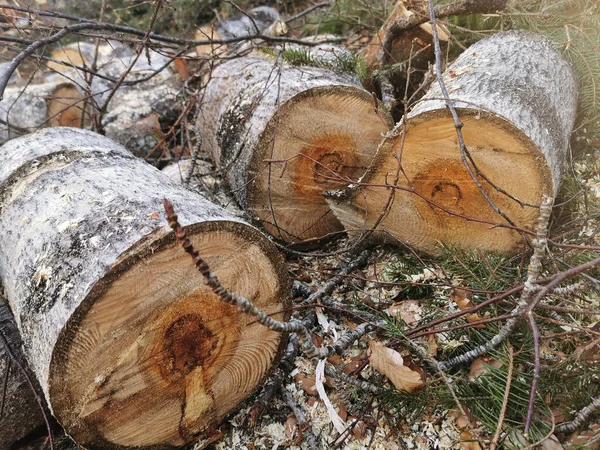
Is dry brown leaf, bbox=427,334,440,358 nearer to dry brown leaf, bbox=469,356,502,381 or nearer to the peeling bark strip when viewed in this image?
dry brown leaf, bbox=469,356,502,381

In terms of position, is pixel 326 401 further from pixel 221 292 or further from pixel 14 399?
pixel 14 399

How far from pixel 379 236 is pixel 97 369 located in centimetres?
148

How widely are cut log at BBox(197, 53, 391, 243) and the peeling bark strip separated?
0.68m

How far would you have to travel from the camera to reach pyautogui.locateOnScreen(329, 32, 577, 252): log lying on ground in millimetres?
1970

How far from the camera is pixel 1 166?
2123 millimetres

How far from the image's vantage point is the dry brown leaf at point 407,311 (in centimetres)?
206

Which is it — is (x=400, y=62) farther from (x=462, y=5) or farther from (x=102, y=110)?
(x=102, y=110)

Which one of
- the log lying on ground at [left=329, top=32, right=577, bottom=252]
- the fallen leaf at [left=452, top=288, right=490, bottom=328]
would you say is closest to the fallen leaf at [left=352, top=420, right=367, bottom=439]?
the fallen leaf at [left=452, top=288, right=490, bottom=328]

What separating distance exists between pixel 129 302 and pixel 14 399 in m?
0.92

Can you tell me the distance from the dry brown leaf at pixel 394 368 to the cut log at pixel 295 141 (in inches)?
32.6

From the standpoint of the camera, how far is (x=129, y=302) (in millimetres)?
1426

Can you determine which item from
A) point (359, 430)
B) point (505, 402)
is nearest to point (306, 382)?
point (359, 430)

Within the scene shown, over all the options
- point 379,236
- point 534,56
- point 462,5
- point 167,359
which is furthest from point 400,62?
point 167,359

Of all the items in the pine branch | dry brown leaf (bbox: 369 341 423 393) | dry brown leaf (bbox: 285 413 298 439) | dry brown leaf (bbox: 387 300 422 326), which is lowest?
dry brown leaf (bbox: 285 413 298 439)
